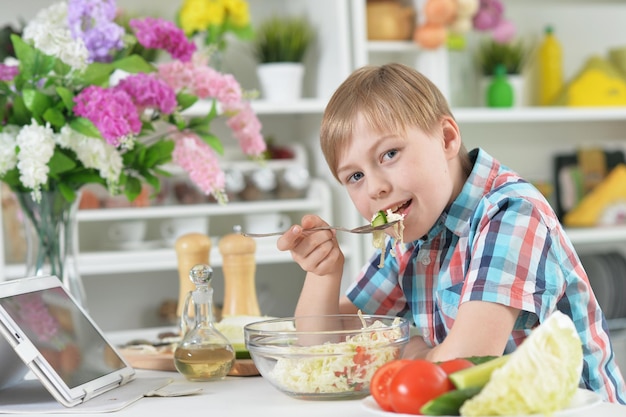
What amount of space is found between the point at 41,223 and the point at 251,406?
755 mm

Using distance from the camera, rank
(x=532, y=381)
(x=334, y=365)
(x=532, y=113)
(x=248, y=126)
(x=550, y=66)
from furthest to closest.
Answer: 1. (x=550, y=66)
2. (x=532, y=113)
3. (x=248, y=126)
4. (x=334, y=365)
5. (x=532, y=381)

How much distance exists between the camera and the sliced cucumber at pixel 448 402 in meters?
0.79

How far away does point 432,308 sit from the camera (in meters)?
1.39

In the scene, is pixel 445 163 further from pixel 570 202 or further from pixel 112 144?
pixel 570 202

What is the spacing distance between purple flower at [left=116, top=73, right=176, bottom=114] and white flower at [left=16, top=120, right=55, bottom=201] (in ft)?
0.50

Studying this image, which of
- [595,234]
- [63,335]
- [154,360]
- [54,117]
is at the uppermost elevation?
[54,117]

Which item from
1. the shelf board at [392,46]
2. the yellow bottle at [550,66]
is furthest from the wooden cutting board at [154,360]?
the yellow bottle at [550,66]

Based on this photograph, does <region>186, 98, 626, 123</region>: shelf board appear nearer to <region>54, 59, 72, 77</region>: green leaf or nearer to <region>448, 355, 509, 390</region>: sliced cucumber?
<region>54, 59, 72, 77</region>: green leaf

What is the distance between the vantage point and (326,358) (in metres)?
0.98

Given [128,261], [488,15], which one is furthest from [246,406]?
[488,15]

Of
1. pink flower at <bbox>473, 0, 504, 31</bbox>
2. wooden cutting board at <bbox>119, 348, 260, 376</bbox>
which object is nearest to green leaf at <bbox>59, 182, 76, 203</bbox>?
wooden cutting board at <bbox>119, 348, 260, 376</bbox>

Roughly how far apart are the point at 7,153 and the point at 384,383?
0.92m

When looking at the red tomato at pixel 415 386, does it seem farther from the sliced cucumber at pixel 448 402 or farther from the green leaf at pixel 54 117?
the green leaf at pixel 54 117

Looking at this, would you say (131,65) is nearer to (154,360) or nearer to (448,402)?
(154,360)
